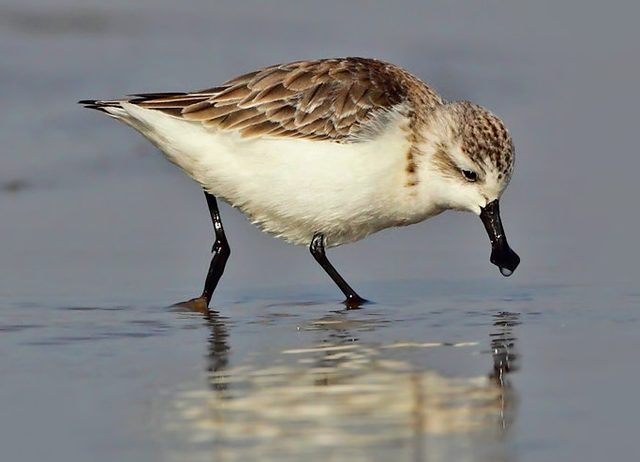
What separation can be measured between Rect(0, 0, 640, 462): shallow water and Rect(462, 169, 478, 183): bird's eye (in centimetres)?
78

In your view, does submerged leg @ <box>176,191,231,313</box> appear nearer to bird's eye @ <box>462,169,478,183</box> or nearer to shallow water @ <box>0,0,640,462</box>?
shallow water @ <box>0,0,640,462</box>

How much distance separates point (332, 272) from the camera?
8969mm

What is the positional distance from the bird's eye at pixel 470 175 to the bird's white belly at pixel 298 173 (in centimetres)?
36

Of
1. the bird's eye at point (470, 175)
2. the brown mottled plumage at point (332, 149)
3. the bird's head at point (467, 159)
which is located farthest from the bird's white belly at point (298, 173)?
the bird's eye at point (470, 175)

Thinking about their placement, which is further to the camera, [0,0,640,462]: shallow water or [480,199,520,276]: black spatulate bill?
[480,199,520,276]: black spatulate bill

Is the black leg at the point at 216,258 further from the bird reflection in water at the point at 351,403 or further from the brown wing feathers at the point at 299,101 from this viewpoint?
the bird reflection in water at the point at 351,403

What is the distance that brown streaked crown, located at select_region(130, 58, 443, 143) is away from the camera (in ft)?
27.9

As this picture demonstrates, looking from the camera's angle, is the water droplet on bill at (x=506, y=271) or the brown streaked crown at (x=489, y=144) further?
the water droplet on bill at (x=506, y=271)

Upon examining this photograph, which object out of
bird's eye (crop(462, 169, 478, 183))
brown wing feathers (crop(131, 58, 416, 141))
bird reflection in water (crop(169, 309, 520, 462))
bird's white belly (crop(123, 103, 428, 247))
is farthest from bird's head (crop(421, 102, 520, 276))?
bird reflection in water (crop(169, 309, 520, 462))

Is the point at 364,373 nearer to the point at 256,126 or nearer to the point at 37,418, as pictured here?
the point at 37,418

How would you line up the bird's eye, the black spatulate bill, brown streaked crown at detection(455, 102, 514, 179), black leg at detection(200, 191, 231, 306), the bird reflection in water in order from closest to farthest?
the bird reflection in water, brown streaked crown at detection(455, 102, 514, 179), the bird's eye, the black spatulate bill, black leg at detection(200, 191, 231, 306)

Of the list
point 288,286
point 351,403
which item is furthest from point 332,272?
point 351,403

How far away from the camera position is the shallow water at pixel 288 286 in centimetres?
574

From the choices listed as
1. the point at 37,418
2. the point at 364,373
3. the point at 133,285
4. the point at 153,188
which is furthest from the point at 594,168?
the point at 37,418
